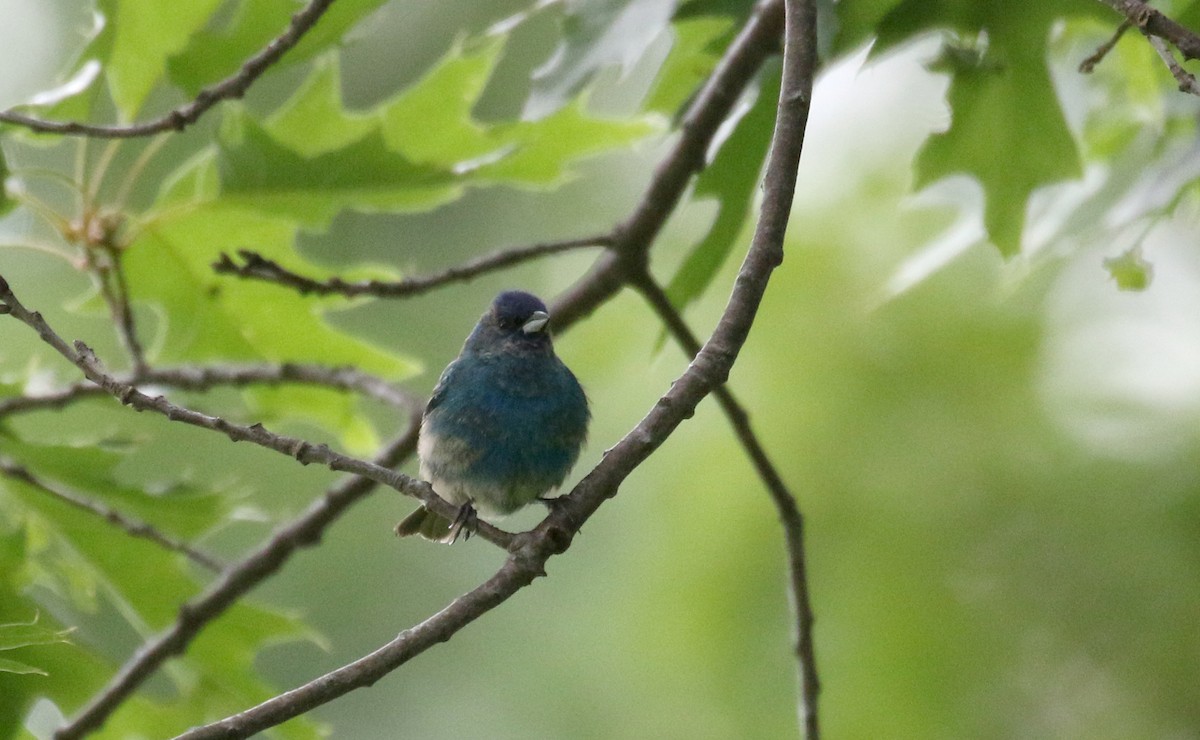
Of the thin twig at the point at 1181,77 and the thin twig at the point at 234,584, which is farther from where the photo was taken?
the thin twig at the point at 234,584

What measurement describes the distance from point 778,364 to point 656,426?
12.7 feet

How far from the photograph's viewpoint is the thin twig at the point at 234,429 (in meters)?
2.49

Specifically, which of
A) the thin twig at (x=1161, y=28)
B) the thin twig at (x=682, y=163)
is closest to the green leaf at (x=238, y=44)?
the thin twig at (x=682, y=163)

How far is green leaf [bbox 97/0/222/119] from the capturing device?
13.6ft

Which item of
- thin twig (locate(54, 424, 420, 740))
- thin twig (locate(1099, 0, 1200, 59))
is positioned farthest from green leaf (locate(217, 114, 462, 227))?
thin twig (locate(1099, 0, 1200, 59))

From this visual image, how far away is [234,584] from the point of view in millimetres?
4336

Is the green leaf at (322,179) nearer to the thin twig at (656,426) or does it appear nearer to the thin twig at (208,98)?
the thin twig at (208,98)

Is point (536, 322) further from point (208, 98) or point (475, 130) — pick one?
point (208, 98)

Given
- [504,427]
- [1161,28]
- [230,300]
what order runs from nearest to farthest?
[1161,28], [504,427], [230,300]

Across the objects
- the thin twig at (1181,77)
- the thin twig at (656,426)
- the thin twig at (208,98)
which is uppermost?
the thin twig at (208,98)

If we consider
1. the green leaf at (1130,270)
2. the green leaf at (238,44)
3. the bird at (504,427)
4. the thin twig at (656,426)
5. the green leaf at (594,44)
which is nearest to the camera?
the thin twig at (656,426)

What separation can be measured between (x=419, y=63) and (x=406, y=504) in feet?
15.6

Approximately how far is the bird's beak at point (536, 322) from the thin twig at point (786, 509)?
0.36 m

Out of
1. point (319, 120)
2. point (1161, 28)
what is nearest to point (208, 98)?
point (319, 120)
